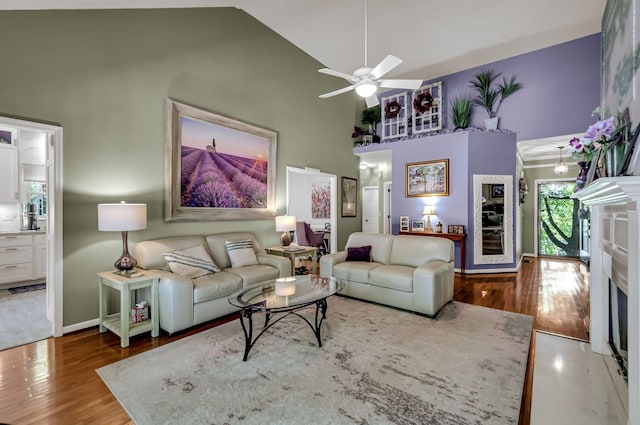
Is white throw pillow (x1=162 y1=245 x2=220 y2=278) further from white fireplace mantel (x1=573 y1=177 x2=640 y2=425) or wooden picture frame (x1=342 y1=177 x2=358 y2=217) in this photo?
wooden picture frame (x1=342 y1=177 x2=358 y2=217)

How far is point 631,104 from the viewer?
220 centimetres

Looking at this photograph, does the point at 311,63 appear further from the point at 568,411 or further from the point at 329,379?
the point at 568,411

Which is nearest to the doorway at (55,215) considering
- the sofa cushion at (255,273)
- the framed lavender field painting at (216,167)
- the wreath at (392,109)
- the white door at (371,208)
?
A: the framed lavender field painting at (216,167)

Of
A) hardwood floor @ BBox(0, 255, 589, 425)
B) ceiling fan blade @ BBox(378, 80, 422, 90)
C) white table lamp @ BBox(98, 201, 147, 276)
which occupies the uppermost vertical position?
ceiling fan blade @ BBox(378, 80, 422, 90)

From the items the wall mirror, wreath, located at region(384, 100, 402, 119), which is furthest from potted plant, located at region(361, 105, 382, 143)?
the wall mirror

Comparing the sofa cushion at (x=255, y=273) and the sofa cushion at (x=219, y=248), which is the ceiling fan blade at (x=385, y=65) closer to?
the sofa cushion at (x=255, y=273)

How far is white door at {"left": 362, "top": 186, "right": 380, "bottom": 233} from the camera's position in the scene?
903 cm

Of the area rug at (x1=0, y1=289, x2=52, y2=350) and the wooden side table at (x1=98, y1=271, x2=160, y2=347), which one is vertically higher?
the wooden side table at (x1=98, y1=271, x2=160, y2=347)

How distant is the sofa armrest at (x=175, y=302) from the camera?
2.80 m

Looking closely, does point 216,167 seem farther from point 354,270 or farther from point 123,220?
point 354,270

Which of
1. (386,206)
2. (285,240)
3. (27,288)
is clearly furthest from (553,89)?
(27,288)

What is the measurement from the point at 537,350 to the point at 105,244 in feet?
A: 14.1

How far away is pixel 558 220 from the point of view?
7.41 meters

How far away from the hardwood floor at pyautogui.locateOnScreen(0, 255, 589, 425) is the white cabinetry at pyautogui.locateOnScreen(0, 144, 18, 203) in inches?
120
